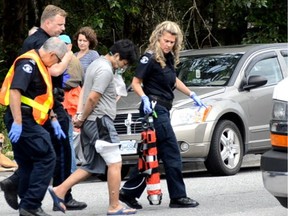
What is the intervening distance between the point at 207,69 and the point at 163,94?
350 centimetres

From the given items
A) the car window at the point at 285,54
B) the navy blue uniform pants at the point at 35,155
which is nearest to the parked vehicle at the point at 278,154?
the navy blue uniform pants at the point at 35,155

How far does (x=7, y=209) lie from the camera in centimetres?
951

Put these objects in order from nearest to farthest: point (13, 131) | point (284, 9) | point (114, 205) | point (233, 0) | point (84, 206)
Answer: point (13, 131)
point (114, 205)
point (84, 206)
point (233, 0)
point (284, 9)

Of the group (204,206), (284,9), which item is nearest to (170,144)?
(204,206)

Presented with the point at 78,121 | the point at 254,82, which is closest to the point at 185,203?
the point at 78,121

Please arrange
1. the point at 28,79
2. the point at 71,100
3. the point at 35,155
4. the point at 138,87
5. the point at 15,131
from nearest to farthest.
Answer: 1. the point at 15,131
2. the point at 28,79
3. the point at 35,155
4. the point at 138,87
5. the point at 71,100

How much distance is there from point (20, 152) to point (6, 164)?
392 cm

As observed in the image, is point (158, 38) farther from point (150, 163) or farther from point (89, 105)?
point (150, 163)

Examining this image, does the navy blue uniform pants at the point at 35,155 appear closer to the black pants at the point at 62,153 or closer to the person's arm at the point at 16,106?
the person's arm at the point at 16,106

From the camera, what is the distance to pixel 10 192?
29.0ft

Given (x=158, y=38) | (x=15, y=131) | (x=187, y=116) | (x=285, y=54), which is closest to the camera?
(x=15, y=131)

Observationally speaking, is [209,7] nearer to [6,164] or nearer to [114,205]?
[6,164]

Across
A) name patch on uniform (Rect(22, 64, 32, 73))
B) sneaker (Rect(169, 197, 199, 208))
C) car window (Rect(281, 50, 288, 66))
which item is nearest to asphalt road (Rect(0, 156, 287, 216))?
sneaker (Rect(169, 197, 199, 208))

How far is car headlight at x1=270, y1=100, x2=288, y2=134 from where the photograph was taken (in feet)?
24.8
